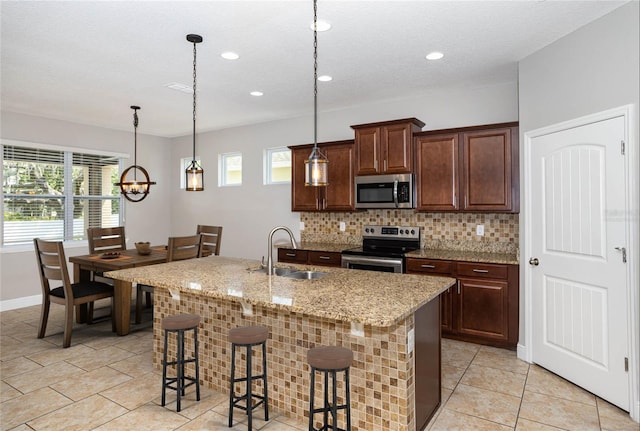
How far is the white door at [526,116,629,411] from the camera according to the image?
2631 mm

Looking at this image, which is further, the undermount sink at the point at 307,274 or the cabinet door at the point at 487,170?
the cabinet door at the point at 487,170

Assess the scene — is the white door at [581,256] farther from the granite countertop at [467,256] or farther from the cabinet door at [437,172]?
the cabinet door at [437,172]

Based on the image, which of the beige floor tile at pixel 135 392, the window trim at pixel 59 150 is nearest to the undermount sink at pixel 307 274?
the beige floor tile at pixel 135 392

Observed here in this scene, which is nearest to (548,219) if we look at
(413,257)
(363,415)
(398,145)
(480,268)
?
(480,268)

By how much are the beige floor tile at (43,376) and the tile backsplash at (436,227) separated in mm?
3167

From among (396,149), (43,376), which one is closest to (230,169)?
(396,149)

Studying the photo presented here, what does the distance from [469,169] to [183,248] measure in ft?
10.5

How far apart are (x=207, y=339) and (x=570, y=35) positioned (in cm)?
359

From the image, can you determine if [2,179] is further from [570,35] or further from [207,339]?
[570,35]

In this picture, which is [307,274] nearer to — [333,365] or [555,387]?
[333,365]

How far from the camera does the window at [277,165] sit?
589 centimetres

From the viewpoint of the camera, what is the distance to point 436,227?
14.9ft

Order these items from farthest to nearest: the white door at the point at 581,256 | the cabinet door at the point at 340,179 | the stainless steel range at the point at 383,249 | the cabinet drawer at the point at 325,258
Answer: the cabinet door at the point at 340,179 → the cabinet drawer at the point at 325,258 → the stainless steel range at the point at 383,249 → the white door at the point at 581,256

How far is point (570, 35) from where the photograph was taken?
295 centimetres
